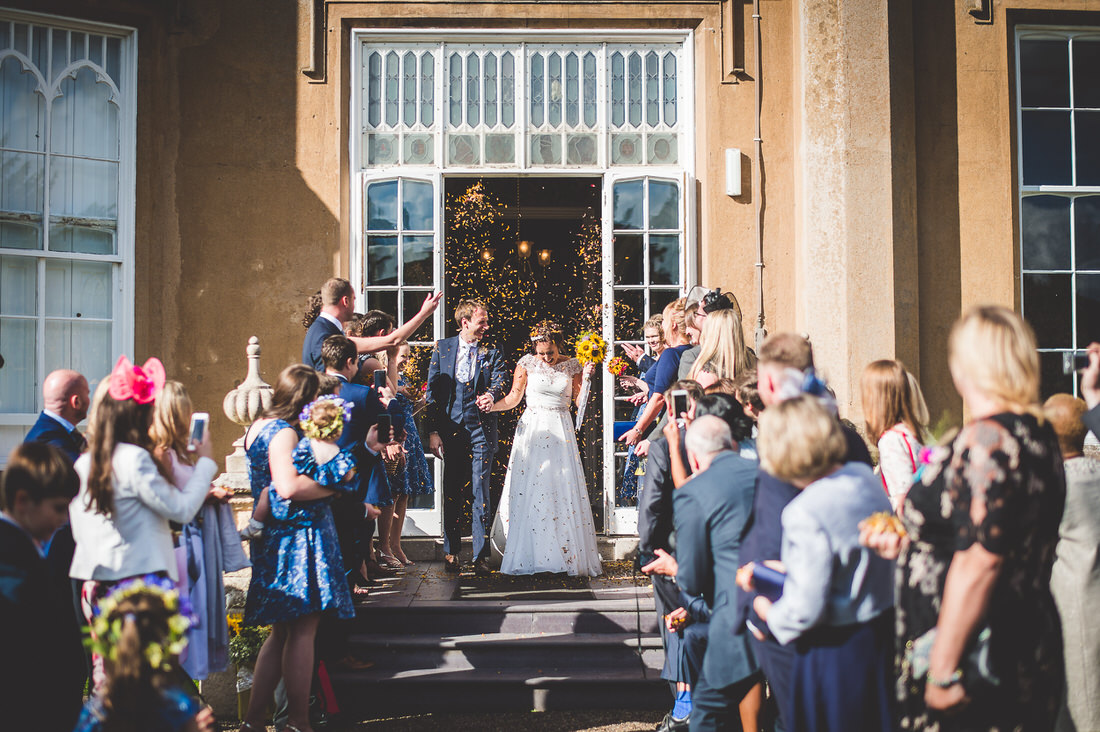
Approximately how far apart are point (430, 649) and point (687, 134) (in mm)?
4659

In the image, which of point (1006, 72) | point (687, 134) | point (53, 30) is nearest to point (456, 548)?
point (687, 134)

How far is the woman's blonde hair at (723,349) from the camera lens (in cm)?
494

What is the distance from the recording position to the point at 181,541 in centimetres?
412

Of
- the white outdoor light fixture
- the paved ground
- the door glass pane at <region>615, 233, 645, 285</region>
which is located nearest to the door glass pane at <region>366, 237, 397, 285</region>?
the door glass pane at <region>615, 233, 645, 285</region>

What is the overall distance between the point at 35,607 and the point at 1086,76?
8.31 meters

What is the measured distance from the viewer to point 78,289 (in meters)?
7.24

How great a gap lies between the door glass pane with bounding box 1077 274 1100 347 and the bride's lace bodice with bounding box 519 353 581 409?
4244mm

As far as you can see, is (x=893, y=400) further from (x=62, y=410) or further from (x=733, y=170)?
(x=733, y=170)

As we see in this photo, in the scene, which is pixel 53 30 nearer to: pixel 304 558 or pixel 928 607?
pixel 304 558

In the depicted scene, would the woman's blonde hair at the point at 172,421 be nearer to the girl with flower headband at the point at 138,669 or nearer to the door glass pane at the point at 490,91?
the girl with flower headband at the point at 138,669

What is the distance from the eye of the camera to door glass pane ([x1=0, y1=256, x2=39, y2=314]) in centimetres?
700

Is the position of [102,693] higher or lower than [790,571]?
lower

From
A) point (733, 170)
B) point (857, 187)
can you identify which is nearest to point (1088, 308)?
point (857, 187)

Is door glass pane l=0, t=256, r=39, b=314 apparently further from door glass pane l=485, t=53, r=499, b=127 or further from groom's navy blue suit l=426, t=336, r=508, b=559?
door glass pane l=485, t=53, r=499, b=127
